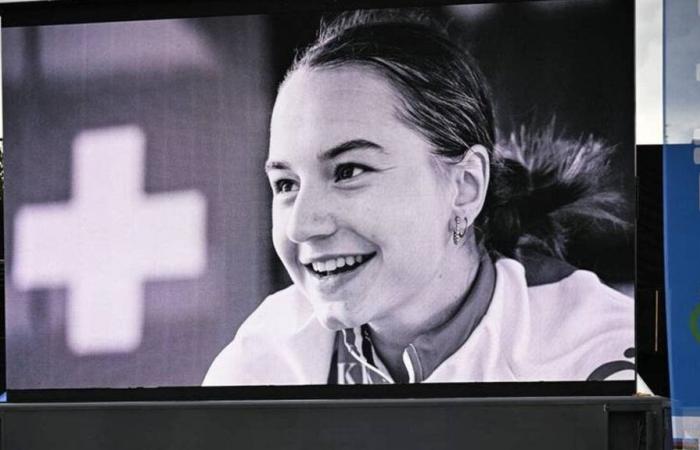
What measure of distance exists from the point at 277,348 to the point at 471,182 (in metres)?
0.89

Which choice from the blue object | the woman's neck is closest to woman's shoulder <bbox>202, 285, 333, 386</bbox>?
the woman's neck

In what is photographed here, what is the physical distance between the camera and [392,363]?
3.29 metres

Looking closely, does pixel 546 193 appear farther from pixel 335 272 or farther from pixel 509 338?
pixel 335 272

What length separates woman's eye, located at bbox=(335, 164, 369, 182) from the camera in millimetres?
3230

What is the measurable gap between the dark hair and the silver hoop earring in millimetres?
41

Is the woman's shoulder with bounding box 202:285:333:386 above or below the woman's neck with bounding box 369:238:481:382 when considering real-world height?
below

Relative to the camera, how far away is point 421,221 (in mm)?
3246

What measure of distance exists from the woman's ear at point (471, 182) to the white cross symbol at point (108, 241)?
0.89 m

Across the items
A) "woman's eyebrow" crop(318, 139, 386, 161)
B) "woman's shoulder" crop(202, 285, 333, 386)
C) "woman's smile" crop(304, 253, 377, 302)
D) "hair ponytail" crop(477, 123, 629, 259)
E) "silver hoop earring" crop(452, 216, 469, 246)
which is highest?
"woman's eyebrow" crop(318, 139, 386, 161)

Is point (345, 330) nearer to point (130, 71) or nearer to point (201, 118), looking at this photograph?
point (201, 118)

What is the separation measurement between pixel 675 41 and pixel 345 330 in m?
1.78

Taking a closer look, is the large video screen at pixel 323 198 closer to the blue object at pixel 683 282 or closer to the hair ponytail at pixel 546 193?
the hair ponytail at pixel 546 193

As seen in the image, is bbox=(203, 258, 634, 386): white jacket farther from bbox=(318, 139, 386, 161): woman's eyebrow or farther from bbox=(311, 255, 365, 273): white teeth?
bbox=(318, 139, 386, 161): woman's eyebrow

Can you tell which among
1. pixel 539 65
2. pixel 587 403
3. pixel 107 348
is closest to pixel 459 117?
pixel 539 65
